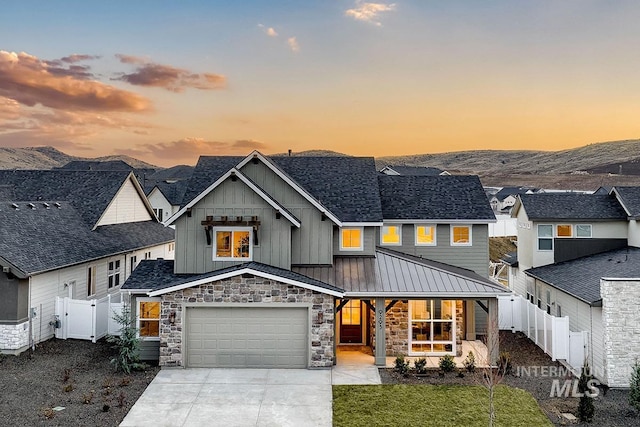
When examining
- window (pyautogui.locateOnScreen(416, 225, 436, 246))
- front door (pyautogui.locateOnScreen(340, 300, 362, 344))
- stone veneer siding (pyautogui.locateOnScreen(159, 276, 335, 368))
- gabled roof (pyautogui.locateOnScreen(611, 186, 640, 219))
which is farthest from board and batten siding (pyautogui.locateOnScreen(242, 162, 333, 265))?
gabled roof (pyautogui.locateOnScreen(611, 186, 640, 219))

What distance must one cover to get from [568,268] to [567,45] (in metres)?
19.1

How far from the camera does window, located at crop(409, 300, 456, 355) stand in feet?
54.5

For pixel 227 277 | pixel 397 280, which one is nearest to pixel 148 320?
pixel 227 277

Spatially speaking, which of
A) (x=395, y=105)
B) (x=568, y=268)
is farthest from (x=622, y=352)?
(x=395, y=105)

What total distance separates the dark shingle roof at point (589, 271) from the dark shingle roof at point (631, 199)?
176 centimetres

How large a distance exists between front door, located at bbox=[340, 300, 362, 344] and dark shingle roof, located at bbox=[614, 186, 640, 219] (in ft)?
47.1

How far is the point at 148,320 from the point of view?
1570cm

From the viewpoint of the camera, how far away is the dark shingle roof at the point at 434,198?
2105cm

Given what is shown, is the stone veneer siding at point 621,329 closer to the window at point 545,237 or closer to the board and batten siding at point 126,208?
the window at point 545,237

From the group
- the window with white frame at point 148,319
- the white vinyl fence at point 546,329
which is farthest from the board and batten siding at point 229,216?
the white vinyl fence at point 546,329

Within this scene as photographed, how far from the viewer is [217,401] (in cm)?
1194

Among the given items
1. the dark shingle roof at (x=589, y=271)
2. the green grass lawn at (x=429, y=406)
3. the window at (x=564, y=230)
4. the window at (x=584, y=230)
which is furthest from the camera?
the window at (x=564, y=230)

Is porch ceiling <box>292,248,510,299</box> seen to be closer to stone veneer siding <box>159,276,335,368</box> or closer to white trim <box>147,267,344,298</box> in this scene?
white trim <box>147,267,344,298</box>

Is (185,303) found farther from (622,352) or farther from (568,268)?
(568,268)
